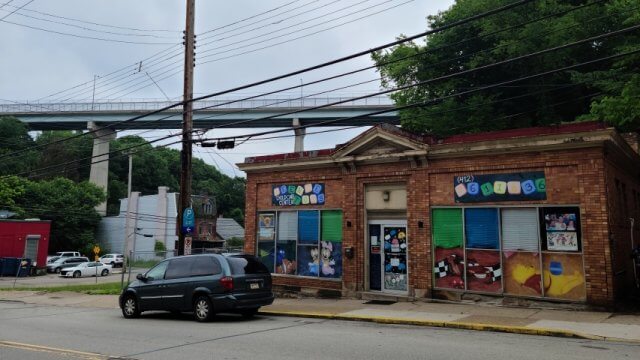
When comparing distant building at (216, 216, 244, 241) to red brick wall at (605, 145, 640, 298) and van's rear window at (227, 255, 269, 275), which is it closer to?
van's rear window at (227, 255, 269, 275)

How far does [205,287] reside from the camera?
12508 mm

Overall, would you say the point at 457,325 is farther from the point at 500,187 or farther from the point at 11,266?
the point at 11,266

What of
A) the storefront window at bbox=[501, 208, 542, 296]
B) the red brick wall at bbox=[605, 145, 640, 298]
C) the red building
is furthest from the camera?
the red building

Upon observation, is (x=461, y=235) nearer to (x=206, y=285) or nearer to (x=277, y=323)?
(x=277, y=323)

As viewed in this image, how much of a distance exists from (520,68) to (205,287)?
76.0 ft

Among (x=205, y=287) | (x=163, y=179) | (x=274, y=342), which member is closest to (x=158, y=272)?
(x=205, y=287)

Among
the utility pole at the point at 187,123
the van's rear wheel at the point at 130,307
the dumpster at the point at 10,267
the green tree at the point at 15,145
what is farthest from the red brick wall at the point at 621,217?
the green tree at the point at 15,145

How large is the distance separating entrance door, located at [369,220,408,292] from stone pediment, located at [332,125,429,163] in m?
2.12

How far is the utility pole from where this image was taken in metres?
17.1

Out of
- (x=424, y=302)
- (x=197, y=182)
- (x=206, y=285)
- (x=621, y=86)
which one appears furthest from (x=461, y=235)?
(x=197, y=182)

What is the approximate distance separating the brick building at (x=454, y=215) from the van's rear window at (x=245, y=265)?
403 centimetres

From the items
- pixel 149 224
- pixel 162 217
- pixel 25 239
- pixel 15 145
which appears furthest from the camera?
pixel 15 145

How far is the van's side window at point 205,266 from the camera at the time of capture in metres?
12.7

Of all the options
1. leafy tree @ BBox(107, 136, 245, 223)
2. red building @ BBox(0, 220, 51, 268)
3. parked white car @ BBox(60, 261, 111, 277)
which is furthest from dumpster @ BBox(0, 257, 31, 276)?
leafy tree @ BBox(107, 136, 245, 223)
